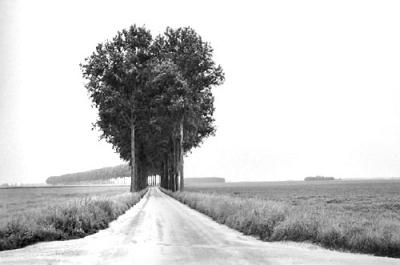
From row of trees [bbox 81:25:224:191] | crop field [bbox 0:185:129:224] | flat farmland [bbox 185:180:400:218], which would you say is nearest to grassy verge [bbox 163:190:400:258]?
flat farmland [bbox 185:180:400:218]

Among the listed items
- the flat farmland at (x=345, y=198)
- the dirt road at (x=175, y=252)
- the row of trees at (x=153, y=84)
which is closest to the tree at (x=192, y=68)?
the row of trees at (x=153, y=84)

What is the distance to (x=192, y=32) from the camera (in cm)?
5425

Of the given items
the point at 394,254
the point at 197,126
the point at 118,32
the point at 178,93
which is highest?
the point at 118,32

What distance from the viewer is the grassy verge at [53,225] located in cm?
1623

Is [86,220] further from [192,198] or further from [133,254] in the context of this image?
[192,198]

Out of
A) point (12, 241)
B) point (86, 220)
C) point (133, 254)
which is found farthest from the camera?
point (86, 220)

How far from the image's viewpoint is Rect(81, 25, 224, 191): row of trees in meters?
49.1

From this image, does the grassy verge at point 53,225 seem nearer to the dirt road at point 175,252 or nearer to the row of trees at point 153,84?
the dirt road at point 175,252

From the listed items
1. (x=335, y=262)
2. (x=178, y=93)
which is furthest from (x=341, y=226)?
(x=178, y=93)

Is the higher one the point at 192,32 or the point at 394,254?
the point at 192,32

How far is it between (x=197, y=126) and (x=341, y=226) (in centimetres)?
3786

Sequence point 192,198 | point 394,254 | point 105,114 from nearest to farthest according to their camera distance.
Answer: point 394,254 < point 192,198 < point 105,114

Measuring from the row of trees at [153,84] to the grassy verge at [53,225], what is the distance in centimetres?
2651

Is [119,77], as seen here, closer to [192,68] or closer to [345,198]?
[192,68]
